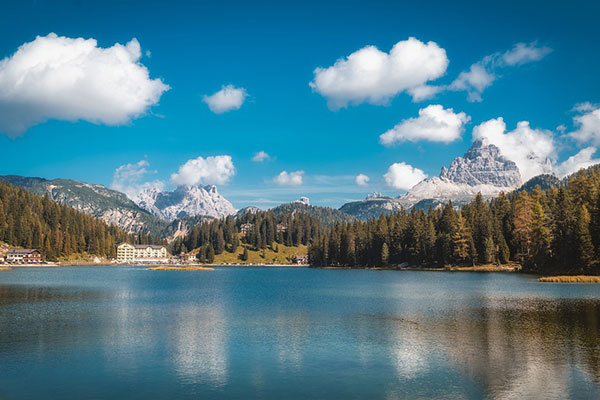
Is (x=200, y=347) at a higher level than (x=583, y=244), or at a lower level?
lower

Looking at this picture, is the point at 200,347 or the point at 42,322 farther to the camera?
the point at 42,322

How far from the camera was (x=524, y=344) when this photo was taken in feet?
120

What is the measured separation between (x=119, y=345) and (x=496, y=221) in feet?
513

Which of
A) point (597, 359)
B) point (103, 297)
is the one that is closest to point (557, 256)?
point (597, 359)

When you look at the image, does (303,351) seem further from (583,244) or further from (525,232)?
(525,232)

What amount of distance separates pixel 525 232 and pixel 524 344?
4998 inches

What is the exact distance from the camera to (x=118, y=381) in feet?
88.6

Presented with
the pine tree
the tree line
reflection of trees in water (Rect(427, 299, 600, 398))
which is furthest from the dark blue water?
the tree line

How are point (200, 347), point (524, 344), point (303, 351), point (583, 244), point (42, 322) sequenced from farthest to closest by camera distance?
point (583, 244) < point (42, 322) < point (524, 344) < point (200, 347) < point (303, 351)

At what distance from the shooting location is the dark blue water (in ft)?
83.7

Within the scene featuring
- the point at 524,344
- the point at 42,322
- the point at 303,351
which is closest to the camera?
the point at 303,351

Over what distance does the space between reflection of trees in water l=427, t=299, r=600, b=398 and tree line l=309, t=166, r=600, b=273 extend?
5914 cm

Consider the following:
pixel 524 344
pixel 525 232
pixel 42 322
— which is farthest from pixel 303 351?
pixel 525 232

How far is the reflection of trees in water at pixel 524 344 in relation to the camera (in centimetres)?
2669
